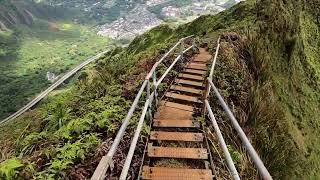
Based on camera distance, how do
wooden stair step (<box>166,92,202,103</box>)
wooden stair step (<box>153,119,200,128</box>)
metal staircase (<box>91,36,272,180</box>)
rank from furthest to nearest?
1. wooden stair step (<box>166,92,202,103</box>)
2. wooden stair step (<box>153,119,200,128</box>)
3. metal staircase (<box>91,36,272,180</box>)

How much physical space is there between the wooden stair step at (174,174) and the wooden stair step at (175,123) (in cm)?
173

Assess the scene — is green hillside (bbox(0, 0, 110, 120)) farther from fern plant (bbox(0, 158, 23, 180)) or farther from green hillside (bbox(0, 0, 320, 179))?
fern plant (bbox(0, 158, 23, 180))

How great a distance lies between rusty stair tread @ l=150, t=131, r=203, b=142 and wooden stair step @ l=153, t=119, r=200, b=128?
0.37 m

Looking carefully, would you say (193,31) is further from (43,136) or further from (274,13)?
(43,136)

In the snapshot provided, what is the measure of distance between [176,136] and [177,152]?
2.17ft

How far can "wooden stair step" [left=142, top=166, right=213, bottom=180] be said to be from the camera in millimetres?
5784

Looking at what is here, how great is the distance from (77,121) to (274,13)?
1121 centimetres

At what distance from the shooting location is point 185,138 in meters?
7.10

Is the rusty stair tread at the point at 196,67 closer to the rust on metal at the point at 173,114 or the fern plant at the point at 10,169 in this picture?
the rust on metal at the point at 173,114

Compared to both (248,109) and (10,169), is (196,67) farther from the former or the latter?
(10,169)

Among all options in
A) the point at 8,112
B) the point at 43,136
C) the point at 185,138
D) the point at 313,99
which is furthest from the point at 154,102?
the point at 8,112

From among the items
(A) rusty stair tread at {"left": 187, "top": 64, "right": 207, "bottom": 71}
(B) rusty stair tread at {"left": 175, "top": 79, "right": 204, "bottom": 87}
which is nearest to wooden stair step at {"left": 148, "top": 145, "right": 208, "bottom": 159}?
(B) rusty stair tread at {"left": 175, "top": 79, "right": 204, "bottom": 87}

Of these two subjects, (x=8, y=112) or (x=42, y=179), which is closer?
(x=42, y=179)

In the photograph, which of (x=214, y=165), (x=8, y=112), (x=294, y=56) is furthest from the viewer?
(x=8, y=112)
